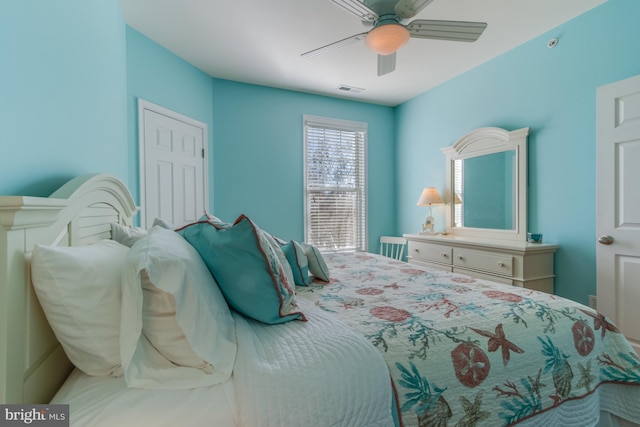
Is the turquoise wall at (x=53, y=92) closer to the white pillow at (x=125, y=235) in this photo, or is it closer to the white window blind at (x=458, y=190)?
the white pillow at (x=125, y=235)

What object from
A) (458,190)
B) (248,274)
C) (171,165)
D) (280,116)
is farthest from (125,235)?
(458,190)

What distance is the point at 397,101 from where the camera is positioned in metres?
4.13

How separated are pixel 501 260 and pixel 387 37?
2067 mm

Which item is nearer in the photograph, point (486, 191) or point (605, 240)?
point (605, 240)

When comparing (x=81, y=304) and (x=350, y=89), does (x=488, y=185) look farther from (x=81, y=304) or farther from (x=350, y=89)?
(x=81, y=304)

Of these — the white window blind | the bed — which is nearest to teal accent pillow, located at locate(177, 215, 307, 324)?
the bed

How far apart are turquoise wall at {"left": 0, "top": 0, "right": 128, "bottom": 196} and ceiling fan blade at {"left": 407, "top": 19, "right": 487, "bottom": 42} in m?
1.74

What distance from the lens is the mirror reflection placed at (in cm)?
282

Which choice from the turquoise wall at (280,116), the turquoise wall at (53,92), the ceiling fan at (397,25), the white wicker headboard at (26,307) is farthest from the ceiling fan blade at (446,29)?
the white wicker headboard at (26,307)

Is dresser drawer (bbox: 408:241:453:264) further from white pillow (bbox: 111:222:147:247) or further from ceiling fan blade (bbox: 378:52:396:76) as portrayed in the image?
white pillow (bbox: 111:222:147:247)

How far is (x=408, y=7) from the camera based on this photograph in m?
1.60

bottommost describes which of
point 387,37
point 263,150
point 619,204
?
point 619,204

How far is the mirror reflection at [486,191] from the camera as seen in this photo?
2.82m

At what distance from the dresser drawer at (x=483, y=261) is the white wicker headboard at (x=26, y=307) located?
2.89 m
